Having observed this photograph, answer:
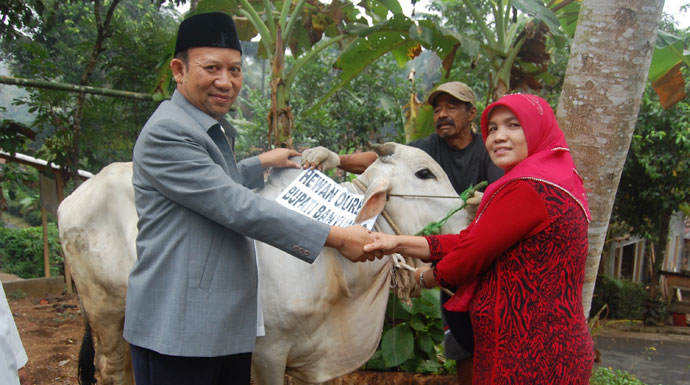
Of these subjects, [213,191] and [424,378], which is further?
[424,378]

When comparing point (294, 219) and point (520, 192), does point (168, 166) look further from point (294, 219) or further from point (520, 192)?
point (520, 192)

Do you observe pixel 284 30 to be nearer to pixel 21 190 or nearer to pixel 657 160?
pixel 657 160

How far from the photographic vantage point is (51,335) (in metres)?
5.71

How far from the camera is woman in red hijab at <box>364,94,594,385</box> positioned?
1847 mm

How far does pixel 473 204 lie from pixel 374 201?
1.56 feet

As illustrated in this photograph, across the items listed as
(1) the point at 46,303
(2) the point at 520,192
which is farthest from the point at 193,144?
(1) the point at 46,303

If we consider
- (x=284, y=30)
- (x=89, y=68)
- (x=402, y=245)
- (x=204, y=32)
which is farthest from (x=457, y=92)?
(x=89, y=68)

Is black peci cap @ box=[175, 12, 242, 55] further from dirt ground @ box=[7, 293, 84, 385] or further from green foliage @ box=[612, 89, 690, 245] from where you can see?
green foliage @ box=[612, 89, 690, 245]

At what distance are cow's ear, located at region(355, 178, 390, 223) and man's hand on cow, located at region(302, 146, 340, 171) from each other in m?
0.32

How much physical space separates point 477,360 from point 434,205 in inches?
34.8

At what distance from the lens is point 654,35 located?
2.91 metres

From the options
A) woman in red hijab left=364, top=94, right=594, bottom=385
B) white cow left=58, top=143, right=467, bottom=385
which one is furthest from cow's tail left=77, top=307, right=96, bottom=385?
woman in red hijab left=364, top=94, right=594, bottom=385

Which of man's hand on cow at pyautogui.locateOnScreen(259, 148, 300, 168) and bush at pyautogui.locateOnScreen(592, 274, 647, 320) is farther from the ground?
man's hand on cow at pyautogui.locateOnScreen(259, 148, 300, 168)

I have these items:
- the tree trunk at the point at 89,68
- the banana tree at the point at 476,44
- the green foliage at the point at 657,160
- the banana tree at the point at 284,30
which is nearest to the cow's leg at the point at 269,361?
the banana tree at the point at 284,30
